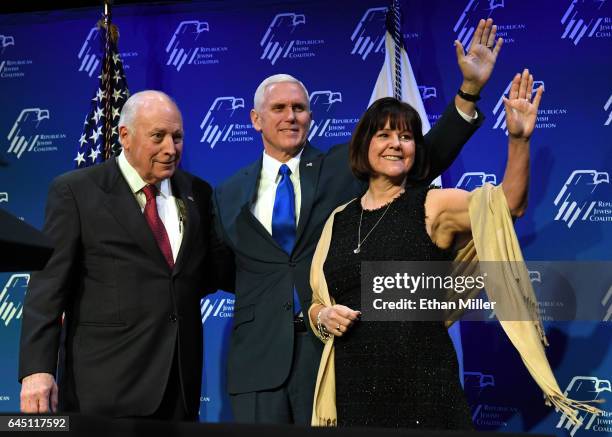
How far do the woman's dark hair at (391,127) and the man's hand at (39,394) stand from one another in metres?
1.32

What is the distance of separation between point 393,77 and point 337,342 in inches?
80.3

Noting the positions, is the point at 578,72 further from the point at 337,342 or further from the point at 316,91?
the point at 337,342

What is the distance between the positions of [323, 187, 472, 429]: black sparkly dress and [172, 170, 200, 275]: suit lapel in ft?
2.14

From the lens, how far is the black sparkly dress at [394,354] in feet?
9.57

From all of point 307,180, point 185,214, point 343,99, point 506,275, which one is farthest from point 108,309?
point 343,99

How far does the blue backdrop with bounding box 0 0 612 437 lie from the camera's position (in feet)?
15.5

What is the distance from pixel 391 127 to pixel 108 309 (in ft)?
3.97

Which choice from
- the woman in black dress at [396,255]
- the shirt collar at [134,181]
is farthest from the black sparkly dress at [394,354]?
the shirt collar at [134,181]

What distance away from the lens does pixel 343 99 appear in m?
5.14

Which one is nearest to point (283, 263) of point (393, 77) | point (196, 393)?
point (196, 393)

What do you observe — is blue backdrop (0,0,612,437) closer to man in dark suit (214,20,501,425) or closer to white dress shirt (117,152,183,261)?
man in dark suit (214,20,501,425)

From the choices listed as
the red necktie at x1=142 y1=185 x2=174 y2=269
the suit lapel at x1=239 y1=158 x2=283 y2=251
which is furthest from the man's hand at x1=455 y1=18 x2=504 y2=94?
the red necktie at x1=142 y1=185 x2=174 y2=269

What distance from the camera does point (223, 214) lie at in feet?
12.1

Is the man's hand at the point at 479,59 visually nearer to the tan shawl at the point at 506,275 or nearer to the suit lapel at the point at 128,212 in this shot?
the tan shawl at the point at 506,275
